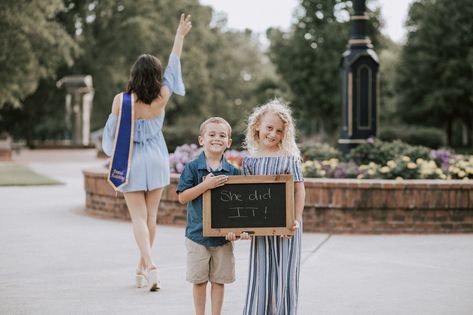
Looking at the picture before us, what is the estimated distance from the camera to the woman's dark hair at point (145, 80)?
235 inches

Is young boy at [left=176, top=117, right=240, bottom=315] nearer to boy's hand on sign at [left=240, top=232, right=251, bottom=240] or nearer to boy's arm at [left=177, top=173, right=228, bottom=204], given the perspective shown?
boy's arm at [left=177, top=173, right=228, bottom=204]

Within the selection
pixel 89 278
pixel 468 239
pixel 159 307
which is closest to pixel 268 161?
pixel 159 307

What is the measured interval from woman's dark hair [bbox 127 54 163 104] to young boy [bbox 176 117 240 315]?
1481 millimetres

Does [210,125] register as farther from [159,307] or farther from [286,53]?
[286,53]

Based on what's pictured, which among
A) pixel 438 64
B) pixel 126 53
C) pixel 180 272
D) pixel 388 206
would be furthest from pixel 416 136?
pixel 180 272

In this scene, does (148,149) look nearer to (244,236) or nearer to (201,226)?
(201,226)

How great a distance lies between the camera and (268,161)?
4.54 meters

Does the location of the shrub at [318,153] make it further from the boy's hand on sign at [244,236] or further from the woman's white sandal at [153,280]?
the boy's hand on sign at [244,236]

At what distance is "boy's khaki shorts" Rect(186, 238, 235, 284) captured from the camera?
4.60m

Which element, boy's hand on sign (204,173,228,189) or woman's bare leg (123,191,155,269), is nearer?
boy's hand on sign (204,173,228,189)

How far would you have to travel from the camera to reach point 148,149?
241 inches

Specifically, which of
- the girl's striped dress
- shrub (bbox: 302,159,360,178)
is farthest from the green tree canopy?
the girl's striped dress

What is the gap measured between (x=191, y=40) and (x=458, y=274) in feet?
146

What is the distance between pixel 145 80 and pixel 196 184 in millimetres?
1643
